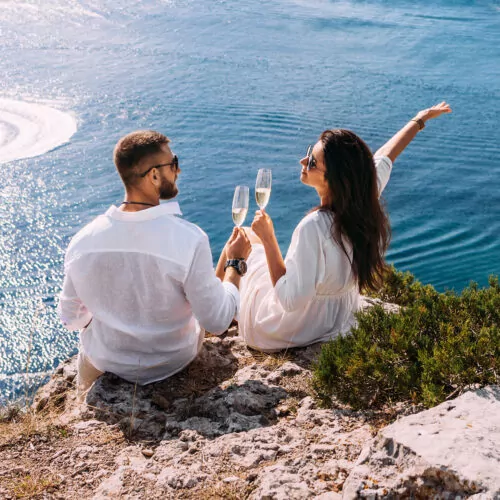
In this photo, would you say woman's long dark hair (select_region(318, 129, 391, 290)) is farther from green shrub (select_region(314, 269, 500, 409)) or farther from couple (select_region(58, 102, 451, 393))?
green shrub (select_region(314, 269, 500, 409))

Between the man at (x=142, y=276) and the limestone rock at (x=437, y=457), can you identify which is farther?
the man at (x=142, y=276)

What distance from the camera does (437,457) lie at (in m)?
2.01

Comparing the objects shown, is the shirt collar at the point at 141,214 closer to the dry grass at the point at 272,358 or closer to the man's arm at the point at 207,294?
the man's arm at the point at 207,294

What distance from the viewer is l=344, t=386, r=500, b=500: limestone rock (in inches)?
76.2

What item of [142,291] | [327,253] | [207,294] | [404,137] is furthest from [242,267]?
[404,137]

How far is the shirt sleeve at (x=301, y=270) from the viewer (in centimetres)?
358

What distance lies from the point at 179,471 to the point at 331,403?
82 cm

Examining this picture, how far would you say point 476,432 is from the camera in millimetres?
2123

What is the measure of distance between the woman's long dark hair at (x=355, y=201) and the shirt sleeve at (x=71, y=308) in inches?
55.6

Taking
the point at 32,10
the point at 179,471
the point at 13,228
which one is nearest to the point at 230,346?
the point at 179,471

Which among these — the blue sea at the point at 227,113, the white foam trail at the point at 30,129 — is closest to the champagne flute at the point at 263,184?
the blue sea at the point at 227,113

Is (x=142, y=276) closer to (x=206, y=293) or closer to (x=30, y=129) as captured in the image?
(x=206, y=293)

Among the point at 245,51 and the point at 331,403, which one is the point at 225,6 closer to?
the point at 245,51

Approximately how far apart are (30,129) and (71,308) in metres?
9.63
